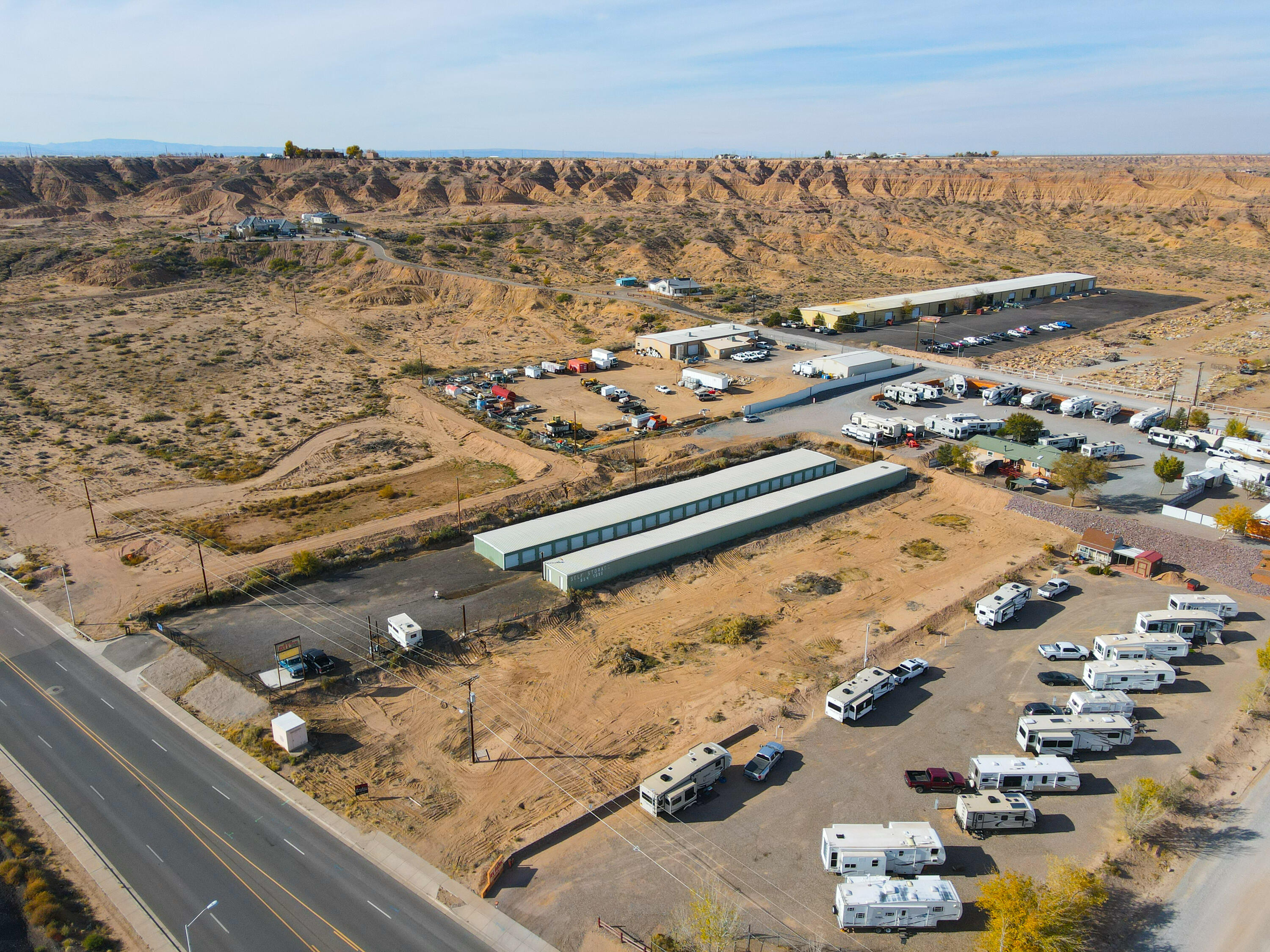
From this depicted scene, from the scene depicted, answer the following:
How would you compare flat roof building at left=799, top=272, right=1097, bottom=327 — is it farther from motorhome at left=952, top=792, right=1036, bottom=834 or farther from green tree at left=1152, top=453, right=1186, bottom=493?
motorhome at left=952, top=792, right=1036, bottom=834

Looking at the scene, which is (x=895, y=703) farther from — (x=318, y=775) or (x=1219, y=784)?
(x=318, y=775)

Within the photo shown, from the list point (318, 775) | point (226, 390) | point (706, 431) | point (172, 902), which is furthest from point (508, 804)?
point (226, 390)

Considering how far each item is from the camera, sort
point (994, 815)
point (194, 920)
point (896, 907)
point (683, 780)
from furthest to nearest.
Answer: point (683, 780)
point (994, 815)
point (194, 920)
point (896, 907)

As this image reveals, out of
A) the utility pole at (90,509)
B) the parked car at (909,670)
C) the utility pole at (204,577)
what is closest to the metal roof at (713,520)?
the parked car at (909,670)

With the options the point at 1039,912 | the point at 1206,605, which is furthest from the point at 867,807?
the point at 1206,605

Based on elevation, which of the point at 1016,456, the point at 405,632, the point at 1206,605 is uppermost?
the point at 1016,456

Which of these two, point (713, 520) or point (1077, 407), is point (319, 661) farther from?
point (1077, 407)
